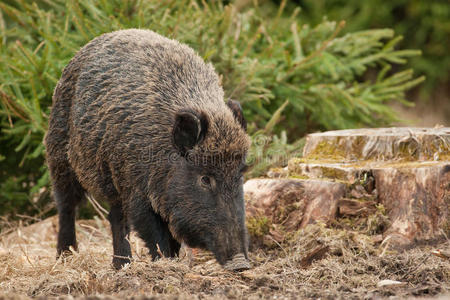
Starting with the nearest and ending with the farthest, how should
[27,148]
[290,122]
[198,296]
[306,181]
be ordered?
1. [198,296]
2. [306,181]
3. [27,148]
4. [290,122]

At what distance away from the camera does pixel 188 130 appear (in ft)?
13.2

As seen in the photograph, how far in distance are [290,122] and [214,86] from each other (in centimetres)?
317

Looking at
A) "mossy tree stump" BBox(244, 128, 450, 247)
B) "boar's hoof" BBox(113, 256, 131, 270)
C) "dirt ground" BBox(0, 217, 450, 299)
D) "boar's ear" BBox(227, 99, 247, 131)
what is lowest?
"boar's hoof" BBox(113, 256, 131, 270)

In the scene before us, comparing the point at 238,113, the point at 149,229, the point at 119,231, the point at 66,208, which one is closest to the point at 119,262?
the point at 119,231

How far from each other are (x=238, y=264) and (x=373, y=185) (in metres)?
1.69

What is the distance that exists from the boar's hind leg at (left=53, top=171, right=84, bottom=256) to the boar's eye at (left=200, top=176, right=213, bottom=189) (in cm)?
160

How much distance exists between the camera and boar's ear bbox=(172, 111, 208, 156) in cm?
397

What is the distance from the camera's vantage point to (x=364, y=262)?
4141 millimetres

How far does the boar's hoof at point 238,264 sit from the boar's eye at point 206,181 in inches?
21.3

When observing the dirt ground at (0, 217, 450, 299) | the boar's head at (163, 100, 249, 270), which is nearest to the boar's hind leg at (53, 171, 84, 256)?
the dirt ground at (0, 217, 450, 299)

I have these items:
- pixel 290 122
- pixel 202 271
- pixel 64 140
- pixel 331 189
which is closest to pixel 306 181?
pixel 331 189

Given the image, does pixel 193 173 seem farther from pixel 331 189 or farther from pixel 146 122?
pixel 331 189

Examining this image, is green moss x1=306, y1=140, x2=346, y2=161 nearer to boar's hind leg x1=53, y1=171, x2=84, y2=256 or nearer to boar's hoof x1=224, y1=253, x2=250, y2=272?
boar's hoof x1=224, y1=253, x2=250, y2=272

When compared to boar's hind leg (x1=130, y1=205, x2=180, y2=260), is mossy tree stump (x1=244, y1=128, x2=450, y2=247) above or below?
above
